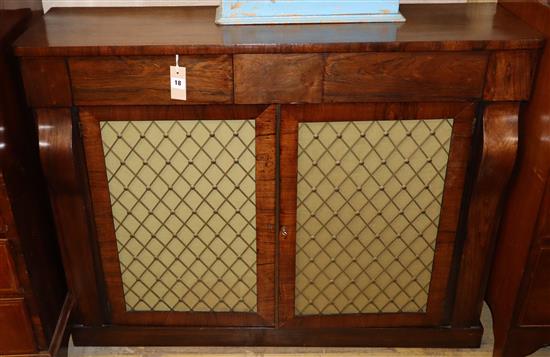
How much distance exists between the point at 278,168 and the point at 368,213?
1.02 feet

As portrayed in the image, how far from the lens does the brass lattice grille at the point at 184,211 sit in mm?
1676

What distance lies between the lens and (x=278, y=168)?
171cm

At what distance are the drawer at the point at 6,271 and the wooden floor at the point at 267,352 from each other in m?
0.44

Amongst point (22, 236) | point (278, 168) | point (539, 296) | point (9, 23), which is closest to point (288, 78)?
point (278, 168)

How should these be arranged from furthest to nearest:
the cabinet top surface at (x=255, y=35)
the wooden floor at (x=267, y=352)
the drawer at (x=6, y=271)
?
the wooden floor at (x=267, y=352)
the drawer at (x=6, y=271)
the cabinet top surface at (x=255, y=35)

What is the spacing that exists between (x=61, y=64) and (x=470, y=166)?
1.13 m

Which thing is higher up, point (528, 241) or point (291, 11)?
point (291, 11)

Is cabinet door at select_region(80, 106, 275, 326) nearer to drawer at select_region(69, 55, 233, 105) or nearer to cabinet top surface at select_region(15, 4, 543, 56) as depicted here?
drawer at select_region(69, 55, 233, 105)

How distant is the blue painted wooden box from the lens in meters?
1.68

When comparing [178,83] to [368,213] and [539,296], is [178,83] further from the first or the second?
[539,296]

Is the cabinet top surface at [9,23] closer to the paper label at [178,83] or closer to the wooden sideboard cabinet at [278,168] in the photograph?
the wooden sideboard cabinet at [278,168]

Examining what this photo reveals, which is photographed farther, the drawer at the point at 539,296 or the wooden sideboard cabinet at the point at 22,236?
the drawer at the point at 539,296

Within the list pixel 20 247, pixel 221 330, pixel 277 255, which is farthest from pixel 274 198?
pixel 20 247

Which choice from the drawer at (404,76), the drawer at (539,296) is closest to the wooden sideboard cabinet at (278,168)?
the drawer at (404,76)
